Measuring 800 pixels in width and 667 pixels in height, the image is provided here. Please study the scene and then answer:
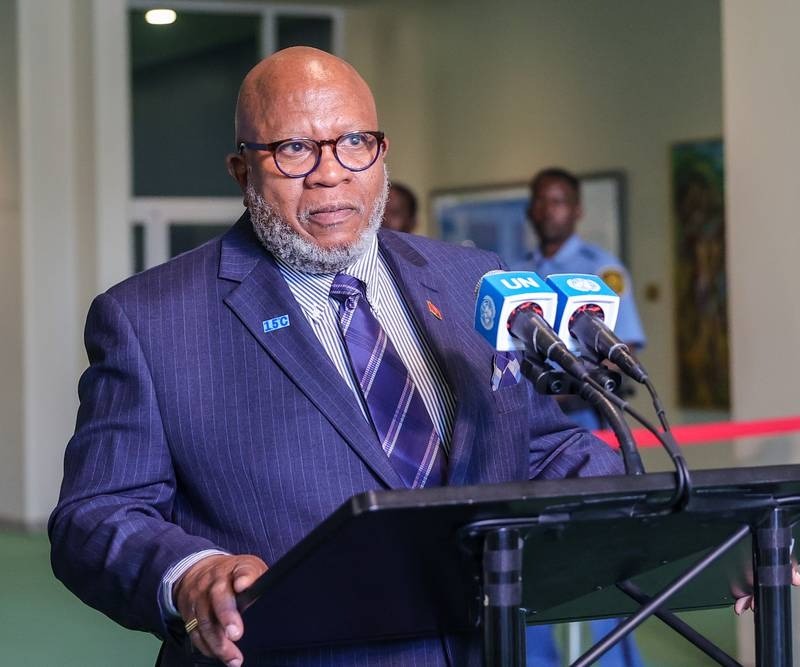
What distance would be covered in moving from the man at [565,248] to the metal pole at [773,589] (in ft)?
15.5

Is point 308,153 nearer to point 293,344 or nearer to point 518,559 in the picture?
point 293,344

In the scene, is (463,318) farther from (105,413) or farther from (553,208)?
(553,208)

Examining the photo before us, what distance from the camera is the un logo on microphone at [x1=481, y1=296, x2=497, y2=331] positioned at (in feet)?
5.54

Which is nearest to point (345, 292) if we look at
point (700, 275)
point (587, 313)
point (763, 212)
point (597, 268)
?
point (587, 313)

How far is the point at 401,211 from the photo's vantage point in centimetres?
684

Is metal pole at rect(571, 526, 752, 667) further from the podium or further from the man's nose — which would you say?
the man's nose

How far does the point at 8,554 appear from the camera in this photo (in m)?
9.00

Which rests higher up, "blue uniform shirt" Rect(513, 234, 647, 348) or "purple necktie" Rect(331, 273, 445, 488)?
"blue uniform shirt" Rect(513, 234, 647, 348)

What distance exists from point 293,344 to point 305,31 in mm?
9355

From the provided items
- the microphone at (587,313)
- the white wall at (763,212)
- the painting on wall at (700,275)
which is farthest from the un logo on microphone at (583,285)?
the painting on wall at (700,275)

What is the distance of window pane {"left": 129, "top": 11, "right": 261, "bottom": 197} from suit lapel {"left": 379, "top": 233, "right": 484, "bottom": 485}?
8.51 m

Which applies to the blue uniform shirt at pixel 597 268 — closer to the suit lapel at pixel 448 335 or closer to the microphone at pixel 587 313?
the suit lapel at pixel 448 335

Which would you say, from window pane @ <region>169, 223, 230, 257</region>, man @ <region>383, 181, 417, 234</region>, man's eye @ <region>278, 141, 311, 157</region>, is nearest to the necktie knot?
man's eye @ <region>278, 141, 311, 157</region>

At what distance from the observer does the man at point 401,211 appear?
6.76 metres
